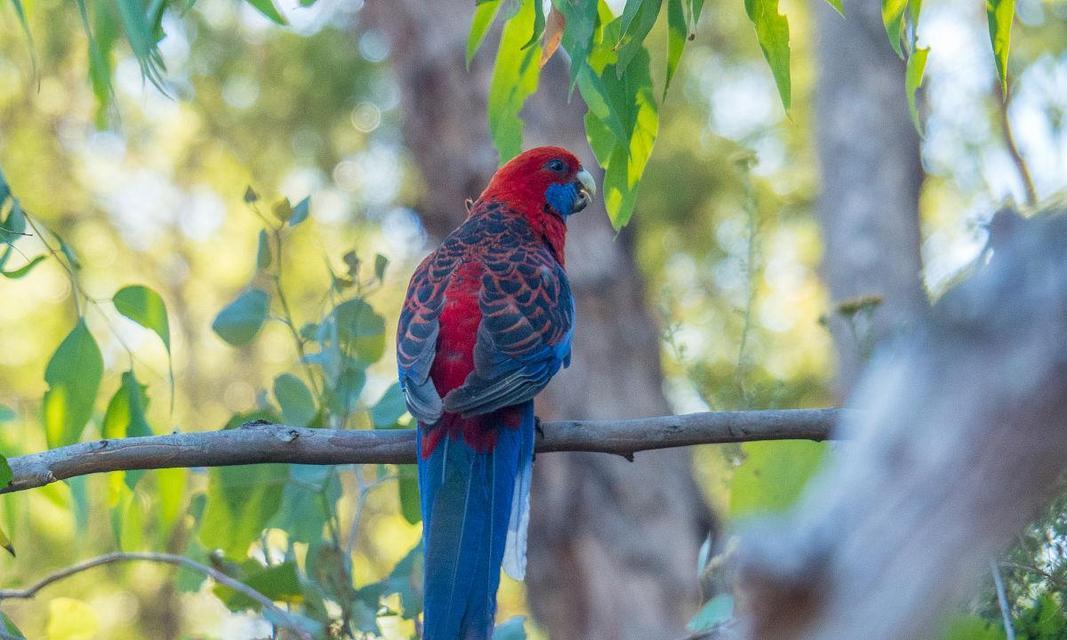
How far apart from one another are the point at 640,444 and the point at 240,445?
772 mm

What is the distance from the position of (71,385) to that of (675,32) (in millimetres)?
1643

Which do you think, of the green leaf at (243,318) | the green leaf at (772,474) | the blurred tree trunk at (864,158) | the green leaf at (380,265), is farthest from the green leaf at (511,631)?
the blurred tree trunk at (864,158)

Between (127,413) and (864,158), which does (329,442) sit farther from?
(864,158)

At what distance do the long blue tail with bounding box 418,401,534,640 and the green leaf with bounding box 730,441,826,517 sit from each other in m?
0.55

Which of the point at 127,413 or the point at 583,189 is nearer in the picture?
the point at 127,413

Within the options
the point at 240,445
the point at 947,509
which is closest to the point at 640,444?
the point at 240,445

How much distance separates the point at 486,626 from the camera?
2.29 metres

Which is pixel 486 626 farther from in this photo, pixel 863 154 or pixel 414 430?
pixel 863 154

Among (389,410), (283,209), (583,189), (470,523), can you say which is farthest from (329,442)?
(583,189)

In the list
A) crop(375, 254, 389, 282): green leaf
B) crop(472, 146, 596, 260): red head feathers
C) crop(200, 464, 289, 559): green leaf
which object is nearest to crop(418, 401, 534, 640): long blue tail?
crop(375, 254, 389, 282): green leaf

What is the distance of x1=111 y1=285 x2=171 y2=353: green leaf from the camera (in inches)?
103

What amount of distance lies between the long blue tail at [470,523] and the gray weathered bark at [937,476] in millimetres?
1318

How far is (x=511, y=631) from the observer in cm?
247

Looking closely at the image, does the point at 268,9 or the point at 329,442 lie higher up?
the point at 268,9
